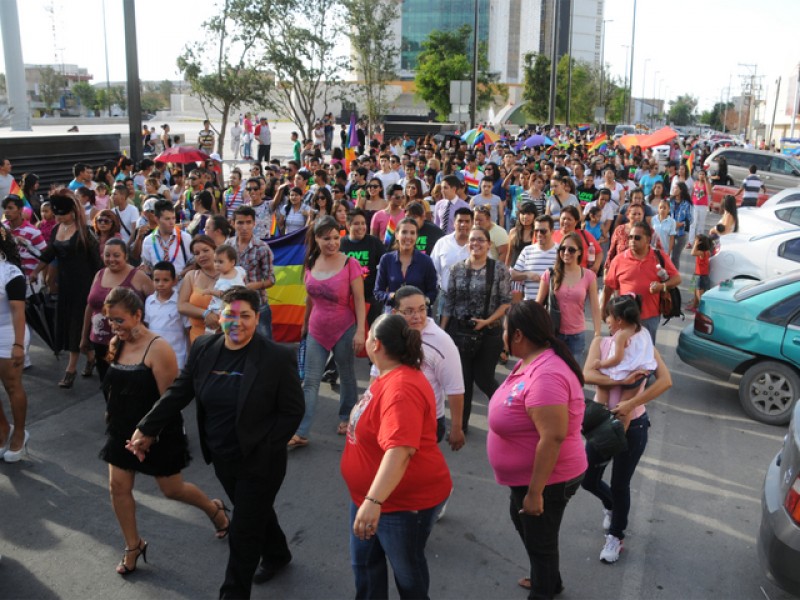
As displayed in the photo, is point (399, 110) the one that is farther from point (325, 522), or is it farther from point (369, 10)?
point (325, 522)

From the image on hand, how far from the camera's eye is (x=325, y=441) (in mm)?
6742

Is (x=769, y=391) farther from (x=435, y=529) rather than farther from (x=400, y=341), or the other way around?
(x=400, y=341)

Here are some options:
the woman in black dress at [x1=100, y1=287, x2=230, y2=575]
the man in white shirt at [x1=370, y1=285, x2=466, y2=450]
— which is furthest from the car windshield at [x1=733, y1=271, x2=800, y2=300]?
the woman in black dress at [x1=100, y1=287, x2=230, y2=575]

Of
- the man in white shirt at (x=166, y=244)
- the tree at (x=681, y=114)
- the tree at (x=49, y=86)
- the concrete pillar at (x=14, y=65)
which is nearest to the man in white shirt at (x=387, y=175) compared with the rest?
the man in white shirt at (x=166, y=244)

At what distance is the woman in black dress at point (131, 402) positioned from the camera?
15.0 ft

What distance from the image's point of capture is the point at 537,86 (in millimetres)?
60719

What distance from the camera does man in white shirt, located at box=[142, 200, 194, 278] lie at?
25.9 ft

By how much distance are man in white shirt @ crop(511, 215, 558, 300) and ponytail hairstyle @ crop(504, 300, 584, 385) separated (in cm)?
370

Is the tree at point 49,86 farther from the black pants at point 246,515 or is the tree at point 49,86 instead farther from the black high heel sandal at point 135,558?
the black pants at point 246,515

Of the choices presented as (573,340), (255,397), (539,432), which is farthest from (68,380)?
(539,432)

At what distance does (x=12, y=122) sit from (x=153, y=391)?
22177mm

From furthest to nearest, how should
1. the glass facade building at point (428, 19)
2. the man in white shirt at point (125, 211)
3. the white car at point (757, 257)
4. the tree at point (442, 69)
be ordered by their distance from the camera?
the glass facade building at point (428, 19) → the tree at point (442, 69) → the white car at point (757, 257) → the man in white shirt at point (125, 211)

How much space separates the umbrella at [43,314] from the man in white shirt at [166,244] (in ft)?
3.71

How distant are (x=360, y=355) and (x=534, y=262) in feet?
6.87
